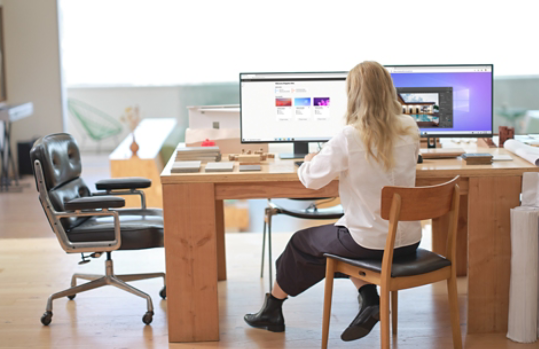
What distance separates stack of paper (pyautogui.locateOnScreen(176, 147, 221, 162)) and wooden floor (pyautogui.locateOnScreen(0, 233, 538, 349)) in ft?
2.34

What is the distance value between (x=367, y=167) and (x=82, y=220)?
1446 mm

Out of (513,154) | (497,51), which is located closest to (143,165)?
(513,154)

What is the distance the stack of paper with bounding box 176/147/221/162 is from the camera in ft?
9.75

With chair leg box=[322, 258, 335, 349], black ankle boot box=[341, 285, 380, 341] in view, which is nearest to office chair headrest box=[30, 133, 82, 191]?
chair leg box=[322, 258, 335, 349]

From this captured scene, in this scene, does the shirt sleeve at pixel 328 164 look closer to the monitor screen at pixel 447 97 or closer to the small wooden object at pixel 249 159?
the small wooden object at pixel 249 159

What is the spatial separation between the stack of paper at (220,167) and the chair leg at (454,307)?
96cm

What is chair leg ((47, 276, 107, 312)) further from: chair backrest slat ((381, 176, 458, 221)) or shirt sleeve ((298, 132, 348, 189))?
chair backrest slat ((381, 176, 458, 221))

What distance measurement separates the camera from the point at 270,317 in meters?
2.83

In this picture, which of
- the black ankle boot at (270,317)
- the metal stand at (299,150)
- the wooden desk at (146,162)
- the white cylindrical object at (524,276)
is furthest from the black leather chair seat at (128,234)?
the wooden desk at (146,162)

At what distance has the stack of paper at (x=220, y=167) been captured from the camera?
107 inches

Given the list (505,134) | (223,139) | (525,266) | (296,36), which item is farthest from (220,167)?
(296,36)

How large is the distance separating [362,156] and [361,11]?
Result: 4579 millimetres

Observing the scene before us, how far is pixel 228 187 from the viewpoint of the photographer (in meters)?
2.69

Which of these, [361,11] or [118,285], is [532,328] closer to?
[118,285]
